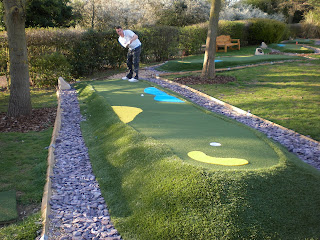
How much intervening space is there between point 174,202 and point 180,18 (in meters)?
22.8

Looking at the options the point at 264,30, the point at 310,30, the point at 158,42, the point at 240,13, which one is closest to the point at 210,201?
the point at 158,42

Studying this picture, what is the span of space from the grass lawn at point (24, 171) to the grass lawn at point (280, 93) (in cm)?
446

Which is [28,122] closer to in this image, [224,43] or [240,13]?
[224,43]

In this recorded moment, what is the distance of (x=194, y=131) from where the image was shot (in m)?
5.01

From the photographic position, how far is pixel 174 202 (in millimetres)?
3133

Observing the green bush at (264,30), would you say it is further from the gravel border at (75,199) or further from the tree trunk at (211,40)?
the gravel border at (75,199)

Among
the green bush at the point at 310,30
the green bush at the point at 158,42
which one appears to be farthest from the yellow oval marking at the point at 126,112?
the green bush at the point at 310,30

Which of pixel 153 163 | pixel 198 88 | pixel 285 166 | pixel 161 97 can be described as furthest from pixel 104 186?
pixel 198 88

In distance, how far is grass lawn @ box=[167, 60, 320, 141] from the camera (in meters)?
6.23

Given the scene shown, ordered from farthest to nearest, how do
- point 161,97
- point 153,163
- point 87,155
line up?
point 161,97 < point 87,155 < point 153,163

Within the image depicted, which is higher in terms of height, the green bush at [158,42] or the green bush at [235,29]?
the green bush at [235,29]

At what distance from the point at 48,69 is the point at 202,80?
5453 millimetres

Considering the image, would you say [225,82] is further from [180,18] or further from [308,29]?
[308,29]

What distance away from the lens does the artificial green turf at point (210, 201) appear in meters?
2.86
